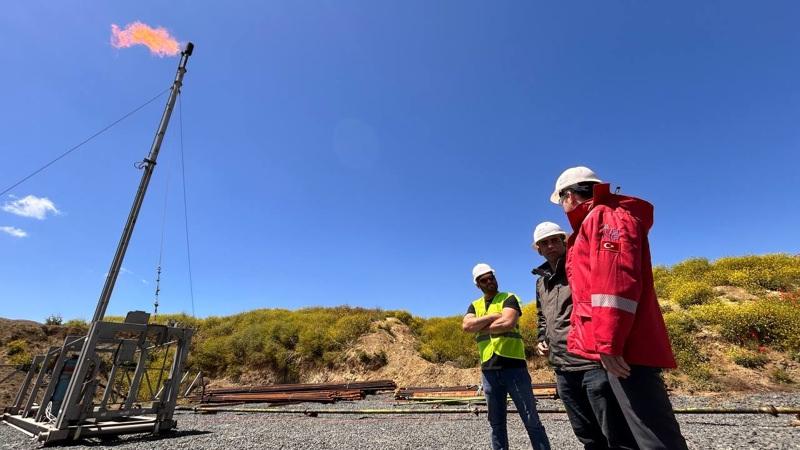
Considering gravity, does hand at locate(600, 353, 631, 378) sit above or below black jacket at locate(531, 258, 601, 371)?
below

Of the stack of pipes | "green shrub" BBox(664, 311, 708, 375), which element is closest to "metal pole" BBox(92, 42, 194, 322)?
the stack of pipes

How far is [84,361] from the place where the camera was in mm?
7289

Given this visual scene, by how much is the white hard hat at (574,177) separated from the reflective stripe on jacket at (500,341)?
1719 mm

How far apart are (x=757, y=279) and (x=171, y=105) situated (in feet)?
78.9

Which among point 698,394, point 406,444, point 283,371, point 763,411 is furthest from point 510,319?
point 283,371

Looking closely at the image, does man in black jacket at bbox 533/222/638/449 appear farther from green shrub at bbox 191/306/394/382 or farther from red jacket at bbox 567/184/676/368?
green shrub at bbox 191/306/394/382

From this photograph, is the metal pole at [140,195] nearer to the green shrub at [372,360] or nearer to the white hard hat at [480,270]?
the white hard hat at [480,270]

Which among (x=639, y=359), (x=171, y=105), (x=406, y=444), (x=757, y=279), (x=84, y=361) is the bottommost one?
(x=406, y=444)

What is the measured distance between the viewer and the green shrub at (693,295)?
15992 millimetres

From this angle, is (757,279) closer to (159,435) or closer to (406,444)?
(406,444)

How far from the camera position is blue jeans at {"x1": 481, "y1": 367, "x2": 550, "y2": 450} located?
3.63 metres

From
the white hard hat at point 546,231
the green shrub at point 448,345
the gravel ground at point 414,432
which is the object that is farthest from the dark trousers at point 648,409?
the green shrub at point 448,345

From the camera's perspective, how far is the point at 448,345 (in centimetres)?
1916

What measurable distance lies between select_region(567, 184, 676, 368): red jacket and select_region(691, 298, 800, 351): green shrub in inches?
597
